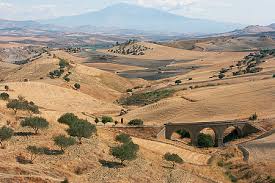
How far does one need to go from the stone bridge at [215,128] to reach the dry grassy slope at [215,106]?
6.80 meters

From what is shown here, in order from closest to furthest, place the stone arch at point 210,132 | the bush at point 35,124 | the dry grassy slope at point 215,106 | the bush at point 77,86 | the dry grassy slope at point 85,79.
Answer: the bush at point 35,124, the stone arch at point 210,132, the dry grassy slope at point 215,106, the bush at point 77,86, the dry grassy slope at point 85,79

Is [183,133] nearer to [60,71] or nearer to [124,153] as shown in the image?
[124,153]

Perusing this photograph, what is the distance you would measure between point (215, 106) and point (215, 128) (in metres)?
17.6

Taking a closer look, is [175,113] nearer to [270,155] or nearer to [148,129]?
[148,129]

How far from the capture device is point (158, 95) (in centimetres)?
10212

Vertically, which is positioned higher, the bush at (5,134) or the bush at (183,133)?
the bush at (5,134)

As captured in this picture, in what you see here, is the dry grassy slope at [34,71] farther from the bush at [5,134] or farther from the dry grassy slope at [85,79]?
the bush at [5,134]

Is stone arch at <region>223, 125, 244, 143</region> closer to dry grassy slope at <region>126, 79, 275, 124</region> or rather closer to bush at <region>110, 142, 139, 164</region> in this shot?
dry grassy slope at <region>126, 79, 275, 124</region>

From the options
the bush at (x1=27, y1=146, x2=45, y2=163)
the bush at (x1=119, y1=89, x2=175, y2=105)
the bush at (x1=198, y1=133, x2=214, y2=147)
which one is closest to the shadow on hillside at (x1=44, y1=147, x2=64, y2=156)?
the bush at (x1=27, y1=146, x2=45, y2=163)

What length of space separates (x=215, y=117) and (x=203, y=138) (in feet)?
40.4

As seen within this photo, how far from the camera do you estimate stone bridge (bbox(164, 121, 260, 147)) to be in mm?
61531

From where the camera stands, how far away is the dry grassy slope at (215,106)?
74400mm

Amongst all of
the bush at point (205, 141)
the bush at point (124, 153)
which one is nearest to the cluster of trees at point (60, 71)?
the bush at point (205, 141)

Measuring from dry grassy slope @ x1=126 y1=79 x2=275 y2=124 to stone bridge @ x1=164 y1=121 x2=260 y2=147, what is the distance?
22.3 ft
